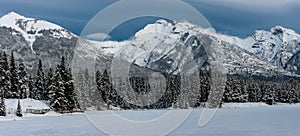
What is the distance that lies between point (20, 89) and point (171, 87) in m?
41.3

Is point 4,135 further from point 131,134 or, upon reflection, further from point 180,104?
point 180,104

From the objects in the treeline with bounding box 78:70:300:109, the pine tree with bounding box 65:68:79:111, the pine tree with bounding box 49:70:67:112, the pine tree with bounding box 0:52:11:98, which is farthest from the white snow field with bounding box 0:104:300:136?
the treeline with bounding box 78:70:300:109

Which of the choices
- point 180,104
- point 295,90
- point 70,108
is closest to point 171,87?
point 180,104

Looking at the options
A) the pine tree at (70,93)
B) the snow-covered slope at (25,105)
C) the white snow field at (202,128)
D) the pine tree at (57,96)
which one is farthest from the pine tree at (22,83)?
the white snow field at (202,128)

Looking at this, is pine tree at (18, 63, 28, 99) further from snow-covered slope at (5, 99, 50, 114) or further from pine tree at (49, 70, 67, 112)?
pine tree at (49, 70, 67, 112)

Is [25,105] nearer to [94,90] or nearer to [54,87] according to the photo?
[54,87]

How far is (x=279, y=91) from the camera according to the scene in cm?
13650

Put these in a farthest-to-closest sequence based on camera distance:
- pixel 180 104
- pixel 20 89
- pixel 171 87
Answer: pixel 171 87, pixel 180 104, pixel 20 89

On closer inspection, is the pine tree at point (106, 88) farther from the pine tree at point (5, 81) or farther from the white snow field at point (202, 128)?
the white snow field at point (202, 128)

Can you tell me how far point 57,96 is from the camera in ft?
242

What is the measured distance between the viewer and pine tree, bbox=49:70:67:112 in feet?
242

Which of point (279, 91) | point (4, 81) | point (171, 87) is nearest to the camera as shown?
point (4, 81)

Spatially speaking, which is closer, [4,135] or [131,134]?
[131,134]

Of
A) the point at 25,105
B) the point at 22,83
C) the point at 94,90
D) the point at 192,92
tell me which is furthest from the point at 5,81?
the point at 192,92
